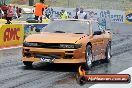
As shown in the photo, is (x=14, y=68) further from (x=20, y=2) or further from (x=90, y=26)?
(x=20, y=2)

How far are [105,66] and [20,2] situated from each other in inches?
1672

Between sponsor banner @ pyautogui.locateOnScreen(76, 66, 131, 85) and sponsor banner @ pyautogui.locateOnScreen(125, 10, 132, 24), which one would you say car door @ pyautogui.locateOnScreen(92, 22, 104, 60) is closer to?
sponsor banner @ pyautogui.locateOnScreen(76, 66, 131, 85)

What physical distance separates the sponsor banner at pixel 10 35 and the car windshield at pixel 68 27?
6.21m

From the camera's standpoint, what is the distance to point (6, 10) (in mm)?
26500

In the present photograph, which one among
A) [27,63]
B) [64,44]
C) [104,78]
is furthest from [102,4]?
[104,78]

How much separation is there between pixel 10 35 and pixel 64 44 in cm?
844

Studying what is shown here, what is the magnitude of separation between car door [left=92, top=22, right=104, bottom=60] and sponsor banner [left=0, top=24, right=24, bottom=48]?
252 inches

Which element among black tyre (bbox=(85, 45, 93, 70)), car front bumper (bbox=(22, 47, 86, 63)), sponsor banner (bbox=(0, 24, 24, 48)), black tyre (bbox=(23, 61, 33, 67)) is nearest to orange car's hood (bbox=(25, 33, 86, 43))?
car front bumper (bbox=(22, 47, 86, 63))

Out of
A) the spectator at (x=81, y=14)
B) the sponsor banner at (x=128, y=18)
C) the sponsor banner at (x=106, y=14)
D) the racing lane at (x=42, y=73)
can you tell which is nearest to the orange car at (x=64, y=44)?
the racing lane at (x=42, y=73)

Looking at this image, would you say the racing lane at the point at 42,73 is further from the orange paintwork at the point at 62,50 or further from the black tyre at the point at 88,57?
the orange paintwork at the point at 62,50

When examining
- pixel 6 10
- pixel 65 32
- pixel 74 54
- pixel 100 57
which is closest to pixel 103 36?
pixel 100 57

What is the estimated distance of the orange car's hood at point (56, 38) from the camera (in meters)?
10.5

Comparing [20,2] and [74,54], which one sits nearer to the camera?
[74,54]

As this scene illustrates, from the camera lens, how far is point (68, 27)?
38.5ft
